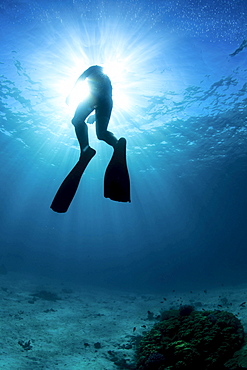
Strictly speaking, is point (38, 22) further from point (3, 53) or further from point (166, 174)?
point (166, 174)

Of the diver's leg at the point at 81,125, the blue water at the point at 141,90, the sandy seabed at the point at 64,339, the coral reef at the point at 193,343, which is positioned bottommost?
the sandy seabed at the point at 64,339

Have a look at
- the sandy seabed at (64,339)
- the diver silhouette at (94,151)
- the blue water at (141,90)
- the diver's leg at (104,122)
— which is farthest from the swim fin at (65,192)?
the blue water at (141,90)

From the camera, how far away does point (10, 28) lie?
1160 centimetres

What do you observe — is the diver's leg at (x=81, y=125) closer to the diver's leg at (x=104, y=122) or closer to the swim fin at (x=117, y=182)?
the diver's leg at (x=104, y=122)

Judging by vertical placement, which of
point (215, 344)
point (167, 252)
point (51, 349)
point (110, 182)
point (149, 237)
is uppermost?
point (149, 237)

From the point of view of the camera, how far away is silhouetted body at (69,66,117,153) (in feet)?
9.55

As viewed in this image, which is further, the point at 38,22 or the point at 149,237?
the point at 149,237

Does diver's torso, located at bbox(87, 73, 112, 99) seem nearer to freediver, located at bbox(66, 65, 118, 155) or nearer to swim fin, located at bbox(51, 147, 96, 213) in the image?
freediver, located at bbox(66, 65, 118, 155)

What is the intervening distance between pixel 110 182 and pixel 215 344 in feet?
20.7

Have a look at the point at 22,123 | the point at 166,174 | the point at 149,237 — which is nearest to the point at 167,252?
the point at 149,237

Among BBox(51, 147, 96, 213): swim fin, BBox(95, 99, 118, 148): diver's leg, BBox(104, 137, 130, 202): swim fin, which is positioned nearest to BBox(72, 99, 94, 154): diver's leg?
BBox(95, 99, 118, 148): diver's leg

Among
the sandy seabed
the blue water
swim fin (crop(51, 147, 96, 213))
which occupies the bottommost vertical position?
the sandy seabed

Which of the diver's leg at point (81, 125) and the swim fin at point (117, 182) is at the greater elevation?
the diver's leg at point (81, 125)

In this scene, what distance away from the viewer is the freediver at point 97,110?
114 inches
